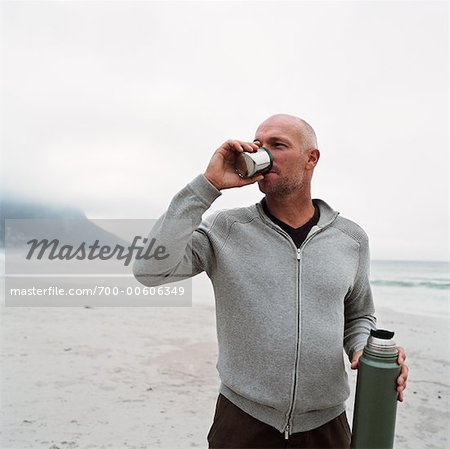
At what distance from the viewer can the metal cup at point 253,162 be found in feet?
6.68

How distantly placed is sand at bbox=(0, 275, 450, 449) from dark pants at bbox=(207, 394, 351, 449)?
2488 mm

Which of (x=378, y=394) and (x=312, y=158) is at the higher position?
(x=312, y=158)

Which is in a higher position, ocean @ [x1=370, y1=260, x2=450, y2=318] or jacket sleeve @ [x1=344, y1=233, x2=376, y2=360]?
jacket sleeve @ [x1=344, y1=233, x2=376, y2=360]

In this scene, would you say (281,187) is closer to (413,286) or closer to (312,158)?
(312,158)

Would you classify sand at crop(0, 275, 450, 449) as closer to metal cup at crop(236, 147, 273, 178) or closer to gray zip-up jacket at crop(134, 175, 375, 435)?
gray zip-up jacket at crop(134, 175, 375, 435)

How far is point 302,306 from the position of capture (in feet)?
6.88

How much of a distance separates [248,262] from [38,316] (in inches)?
311

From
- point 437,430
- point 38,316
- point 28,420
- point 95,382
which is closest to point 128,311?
point 38,316

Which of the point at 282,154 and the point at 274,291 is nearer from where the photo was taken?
the point at 274,291

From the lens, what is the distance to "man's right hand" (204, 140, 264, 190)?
6.70ft

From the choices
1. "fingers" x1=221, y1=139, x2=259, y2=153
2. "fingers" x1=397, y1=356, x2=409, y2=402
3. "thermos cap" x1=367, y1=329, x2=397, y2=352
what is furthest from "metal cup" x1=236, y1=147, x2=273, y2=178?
"fingers" x1=397, y1=356, x2=409, y2=402

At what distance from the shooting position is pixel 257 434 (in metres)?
2.06

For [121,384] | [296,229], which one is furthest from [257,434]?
[121,384]

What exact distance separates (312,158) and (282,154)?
0.23 meters
